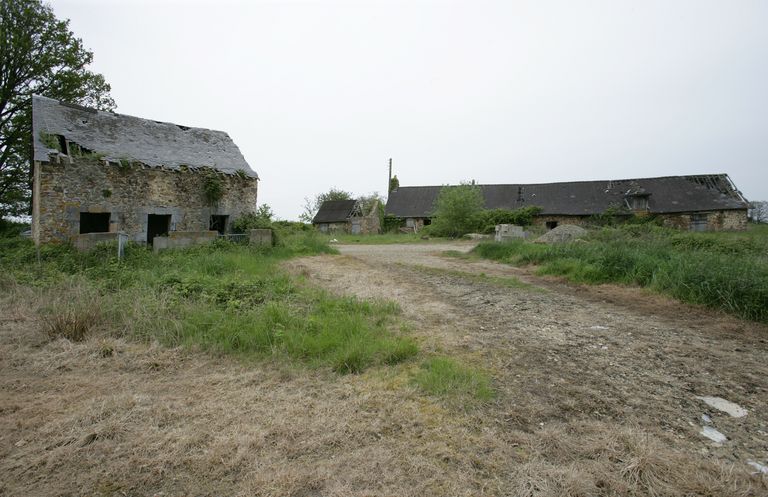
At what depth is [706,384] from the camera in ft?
12.4

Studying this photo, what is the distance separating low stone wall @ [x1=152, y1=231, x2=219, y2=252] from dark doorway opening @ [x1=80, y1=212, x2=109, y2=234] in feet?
13.9

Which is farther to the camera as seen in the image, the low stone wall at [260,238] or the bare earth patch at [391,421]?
the low stone wall at [260,238]

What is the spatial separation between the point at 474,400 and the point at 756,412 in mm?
2371

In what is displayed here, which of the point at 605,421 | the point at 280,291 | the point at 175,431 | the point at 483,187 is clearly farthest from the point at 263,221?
the point at 483,187

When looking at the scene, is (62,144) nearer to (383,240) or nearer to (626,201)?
(383,240)

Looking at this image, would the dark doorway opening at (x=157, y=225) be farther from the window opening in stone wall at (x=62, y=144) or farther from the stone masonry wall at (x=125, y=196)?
the window opening in stone wall at (x=62, y=144)

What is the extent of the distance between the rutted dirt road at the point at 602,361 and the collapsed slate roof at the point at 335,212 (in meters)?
Result: 32.2

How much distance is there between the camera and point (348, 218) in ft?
130

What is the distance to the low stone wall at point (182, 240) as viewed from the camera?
11.6 meters

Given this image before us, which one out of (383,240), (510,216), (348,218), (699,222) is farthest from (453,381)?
(348,218)

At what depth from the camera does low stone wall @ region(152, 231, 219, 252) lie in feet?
38.0

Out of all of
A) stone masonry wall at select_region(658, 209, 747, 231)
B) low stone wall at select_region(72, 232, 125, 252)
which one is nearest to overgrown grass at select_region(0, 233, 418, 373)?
low stone wall at select_region(72, 232, 125, 252)

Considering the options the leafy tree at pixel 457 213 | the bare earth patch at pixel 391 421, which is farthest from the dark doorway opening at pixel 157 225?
the leafy tree at pixel 457 213

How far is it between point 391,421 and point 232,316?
3219 millimetres
